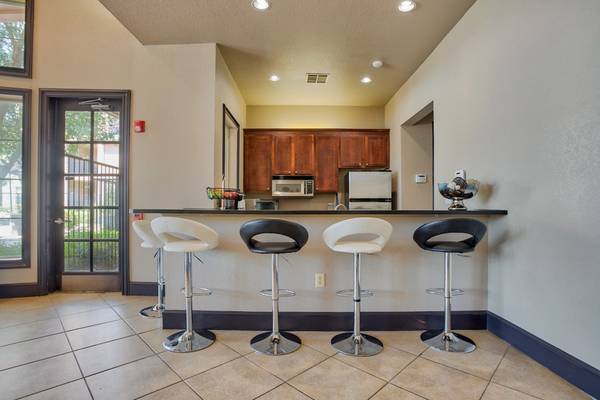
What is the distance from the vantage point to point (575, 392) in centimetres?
160

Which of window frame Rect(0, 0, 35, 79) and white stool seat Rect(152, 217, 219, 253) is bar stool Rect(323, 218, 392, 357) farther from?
window frame Rect(0, 0, 35, 79)

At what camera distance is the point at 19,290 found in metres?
3.24

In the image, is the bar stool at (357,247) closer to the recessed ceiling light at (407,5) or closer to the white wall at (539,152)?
the white wall at (539,152)

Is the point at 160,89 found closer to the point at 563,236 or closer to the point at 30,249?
the point at 30,249

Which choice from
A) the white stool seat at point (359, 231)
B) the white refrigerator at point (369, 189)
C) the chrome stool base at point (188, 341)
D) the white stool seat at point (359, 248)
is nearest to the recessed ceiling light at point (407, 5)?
the white stool seat at point (359, 231)

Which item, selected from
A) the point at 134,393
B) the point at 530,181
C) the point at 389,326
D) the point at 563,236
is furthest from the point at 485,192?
the point at 134,393

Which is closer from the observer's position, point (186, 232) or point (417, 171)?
point (186, 232)

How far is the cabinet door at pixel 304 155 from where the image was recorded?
505 cm

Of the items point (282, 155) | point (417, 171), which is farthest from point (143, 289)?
point (417, 171)

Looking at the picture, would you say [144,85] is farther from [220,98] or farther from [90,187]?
[90,187]

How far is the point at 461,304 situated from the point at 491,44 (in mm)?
2183

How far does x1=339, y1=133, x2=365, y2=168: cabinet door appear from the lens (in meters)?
5.05

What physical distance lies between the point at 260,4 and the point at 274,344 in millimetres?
2855

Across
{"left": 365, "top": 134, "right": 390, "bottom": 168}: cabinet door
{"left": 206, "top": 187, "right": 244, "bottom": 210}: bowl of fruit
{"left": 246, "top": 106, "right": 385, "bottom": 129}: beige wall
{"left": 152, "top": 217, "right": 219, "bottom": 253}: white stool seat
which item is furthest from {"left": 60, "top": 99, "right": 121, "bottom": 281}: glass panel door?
{"left": 365, "top": 134, "right": 390, "bottom": 168}: cabinet door
